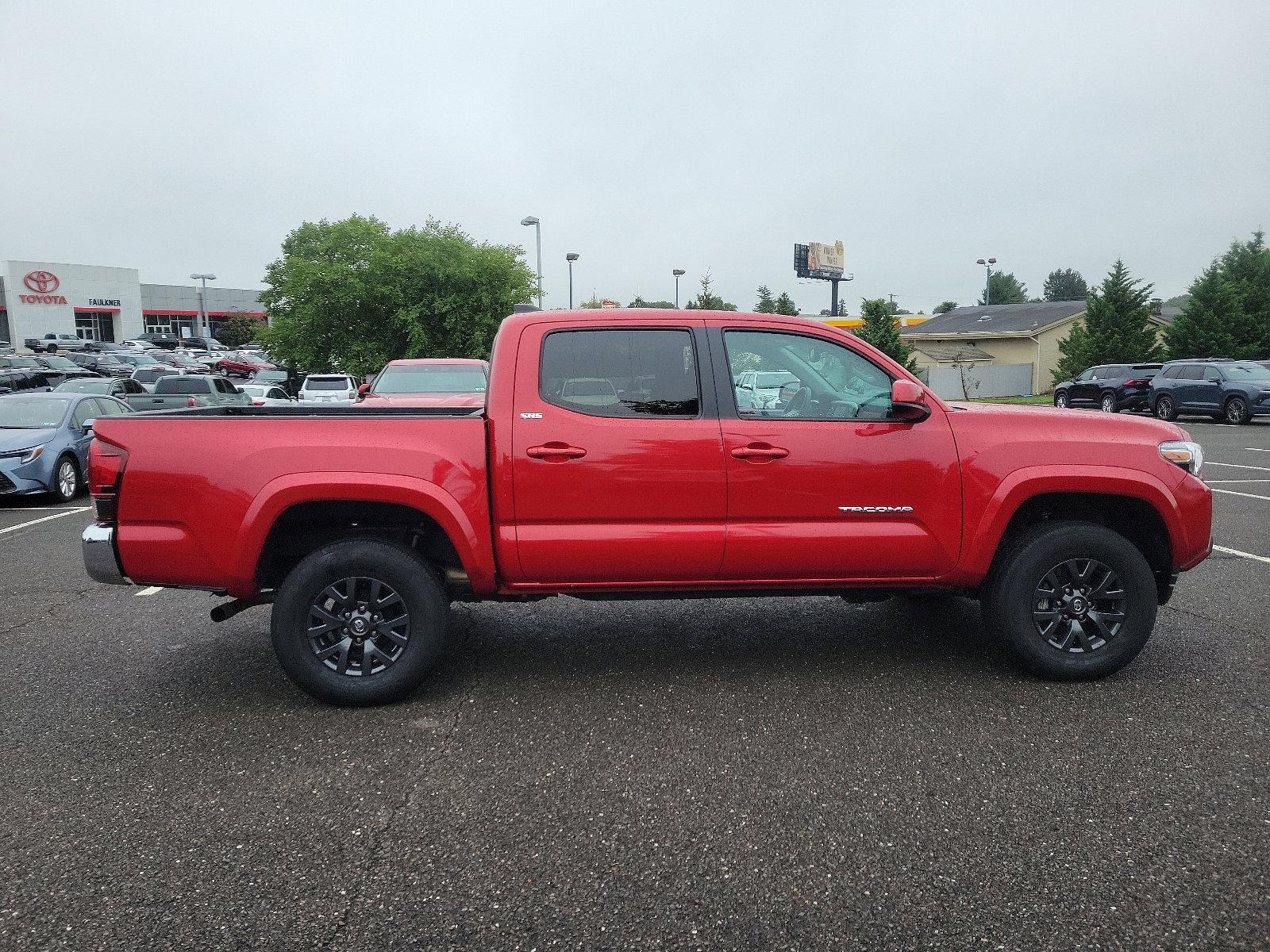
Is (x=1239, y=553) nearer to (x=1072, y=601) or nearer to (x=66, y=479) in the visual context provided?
(x=1072, y=601)

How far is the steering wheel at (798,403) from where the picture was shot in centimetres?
457

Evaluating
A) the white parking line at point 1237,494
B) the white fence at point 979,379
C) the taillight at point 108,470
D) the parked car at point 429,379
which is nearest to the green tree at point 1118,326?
the white fence at point 979,379

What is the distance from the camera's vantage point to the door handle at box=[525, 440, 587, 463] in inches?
171

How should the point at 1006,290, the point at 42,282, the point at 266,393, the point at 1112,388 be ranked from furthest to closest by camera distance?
1. the point at 1006,290
2. the point at 42,282
3. the point at 1112,388
4. the point at 266,393

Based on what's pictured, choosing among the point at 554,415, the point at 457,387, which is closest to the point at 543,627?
the point at 554,415

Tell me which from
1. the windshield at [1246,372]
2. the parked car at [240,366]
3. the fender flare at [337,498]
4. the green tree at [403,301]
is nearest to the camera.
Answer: the fender flare at [337,498]

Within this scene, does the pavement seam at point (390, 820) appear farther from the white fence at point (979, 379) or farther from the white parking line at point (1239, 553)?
the white fence at point (979, 379)

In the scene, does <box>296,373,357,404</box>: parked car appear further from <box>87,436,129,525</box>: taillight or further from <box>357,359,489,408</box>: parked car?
<box>87,436,129,525</box>: taillight

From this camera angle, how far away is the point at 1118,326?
120ft

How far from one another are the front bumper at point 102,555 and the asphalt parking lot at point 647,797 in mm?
684

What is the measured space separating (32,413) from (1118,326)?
36664mm

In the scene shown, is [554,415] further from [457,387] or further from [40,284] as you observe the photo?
[40,284]

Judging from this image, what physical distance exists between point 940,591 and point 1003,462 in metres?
0.73

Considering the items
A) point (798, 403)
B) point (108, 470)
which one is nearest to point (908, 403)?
point (798, 403)
